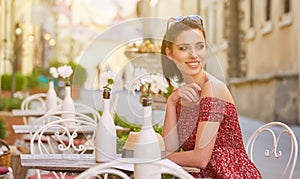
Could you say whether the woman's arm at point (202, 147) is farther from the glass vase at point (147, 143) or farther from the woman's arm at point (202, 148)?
the glass vase at point (147, 143)

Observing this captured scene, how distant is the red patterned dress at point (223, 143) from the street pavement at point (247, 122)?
59cm

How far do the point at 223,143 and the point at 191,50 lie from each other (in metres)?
0.52

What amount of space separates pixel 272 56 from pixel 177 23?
16.9 m

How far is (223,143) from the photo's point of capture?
381 centimetres

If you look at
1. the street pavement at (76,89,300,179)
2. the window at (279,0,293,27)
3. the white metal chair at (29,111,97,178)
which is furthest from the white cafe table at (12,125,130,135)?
the window at (279,0,293,27)

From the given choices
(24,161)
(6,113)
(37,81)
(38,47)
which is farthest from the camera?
(38,47)

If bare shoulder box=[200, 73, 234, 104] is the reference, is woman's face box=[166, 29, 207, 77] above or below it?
above

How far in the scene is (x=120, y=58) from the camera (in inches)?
169

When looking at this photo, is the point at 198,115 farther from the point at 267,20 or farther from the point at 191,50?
the point at 267,20

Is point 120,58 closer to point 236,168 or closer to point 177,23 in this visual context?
point 177,23

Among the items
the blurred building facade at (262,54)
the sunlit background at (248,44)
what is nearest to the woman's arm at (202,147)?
the sunlit background at (248,44)

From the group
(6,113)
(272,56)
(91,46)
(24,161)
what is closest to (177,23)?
(91,46)

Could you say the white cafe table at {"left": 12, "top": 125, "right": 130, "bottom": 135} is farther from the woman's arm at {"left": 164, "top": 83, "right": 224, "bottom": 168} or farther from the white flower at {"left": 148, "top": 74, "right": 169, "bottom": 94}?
the woman's arm at {"left": 164, "top": 83, "right": 224, "bottom": 168}

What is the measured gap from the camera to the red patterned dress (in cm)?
374
